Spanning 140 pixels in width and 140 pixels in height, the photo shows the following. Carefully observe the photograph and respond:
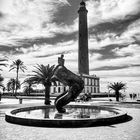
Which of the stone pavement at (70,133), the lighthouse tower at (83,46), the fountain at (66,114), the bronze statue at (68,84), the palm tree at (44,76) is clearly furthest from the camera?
the lighthouse tower at (83,46)

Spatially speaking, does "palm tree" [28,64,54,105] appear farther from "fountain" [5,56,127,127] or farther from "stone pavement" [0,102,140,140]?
"stone pavement" [0,102,140,140]

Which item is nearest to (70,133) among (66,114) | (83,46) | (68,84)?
(66,114)

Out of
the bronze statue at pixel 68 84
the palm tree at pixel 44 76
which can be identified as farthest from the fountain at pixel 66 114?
the palm tree at pixel 44 76

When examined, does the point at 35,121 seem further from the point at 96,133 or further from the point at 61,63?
the point at 61,63

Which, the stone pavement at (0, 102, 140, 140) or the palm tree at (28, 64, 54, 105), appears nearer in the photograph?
the stone pavement at (0, 102, 140, 140)

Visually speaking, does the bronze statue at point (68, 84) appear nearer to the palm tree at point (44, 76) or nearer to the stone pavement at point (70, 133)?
the stone pavement at point (70, 133)

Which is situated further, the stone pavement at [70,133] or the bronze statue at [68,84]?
the bronze statue at [68,84]

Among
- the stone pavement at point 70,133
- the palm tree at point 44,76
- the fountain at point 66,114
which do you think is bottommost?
the stone pavement at point 70,133

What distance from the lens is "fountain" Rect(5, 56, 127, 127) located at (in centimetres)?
898

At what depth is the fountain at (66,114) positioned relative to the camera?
8.98 metres

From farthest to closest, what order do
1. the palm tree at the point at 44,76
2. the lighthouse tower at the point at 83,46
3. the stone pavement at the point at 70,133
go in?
the lighthouse tower at the point at 83,46 → the palm tree at the point at 44,76 → the stone pavement at the point at 70,133

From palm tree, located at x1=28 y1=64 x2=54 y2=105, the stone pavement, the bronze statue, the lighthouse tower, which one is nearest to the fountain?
the bronze statue

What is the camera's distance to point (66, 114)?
1265 cm

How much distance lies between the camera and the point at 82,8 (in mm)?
70625
